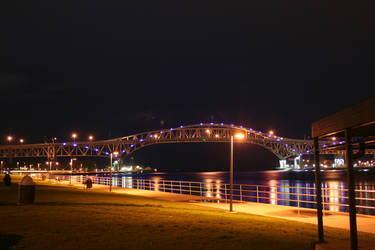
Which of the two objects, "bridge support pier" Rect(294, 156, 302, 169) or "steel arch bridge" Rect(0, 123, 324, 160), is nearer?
"steel arch bridge" Rect(0, 123, 324, 160)

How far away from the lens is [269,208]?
1630 centimetres

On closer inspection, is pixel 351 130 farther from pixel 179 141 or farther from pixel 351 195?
pixel 179 141

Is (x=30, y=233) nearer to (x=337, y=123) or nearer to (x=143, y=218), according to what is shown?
(x=143, y=218)

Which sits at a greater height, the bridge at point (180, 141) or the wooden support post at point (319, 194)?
the bridge at point (180, 141)

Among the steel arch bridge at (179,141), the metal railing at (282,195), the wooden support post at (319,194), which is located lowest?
the metal railing at (282,195)

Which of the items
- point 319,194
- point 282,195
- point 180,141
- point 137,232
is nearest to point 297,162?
point 180,141

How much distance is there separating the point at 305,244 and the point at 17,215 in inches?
316

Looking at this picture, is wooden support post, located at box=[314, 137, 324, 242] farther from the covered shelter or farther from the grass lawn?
the grass lawn

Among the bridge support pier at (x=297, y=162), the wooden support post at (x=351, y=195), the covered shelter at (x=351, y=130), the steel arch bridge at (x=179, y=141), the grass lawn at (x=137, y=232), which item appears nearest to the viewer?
the covered shelter at (x=351, y=130)

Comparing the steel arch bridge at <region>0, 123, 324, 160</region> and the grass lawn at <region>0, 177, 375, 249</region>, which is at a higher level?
the steel arch bridge at <region>0, 123, 324, 160</region>

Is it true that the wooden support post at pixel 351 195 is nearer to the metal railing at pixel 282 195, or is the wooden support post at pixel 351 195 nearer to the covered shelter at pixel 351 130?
the covered shelter at pixel 351 130

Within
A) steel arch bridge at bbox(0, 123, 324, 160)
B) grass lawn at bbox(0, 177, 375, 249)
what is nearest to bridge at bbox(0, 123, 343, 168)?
steel arch bridge at bbox(0, 123, 324, 160)

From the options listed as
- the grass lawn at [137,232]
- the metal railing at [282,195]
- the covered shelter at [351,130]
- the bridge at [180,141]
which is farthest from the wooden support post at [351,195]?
the bridge at [180,141]

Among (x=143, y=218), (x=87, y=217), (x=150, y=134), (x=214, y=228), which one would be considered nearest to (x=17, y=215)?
(x=87, y=217)
